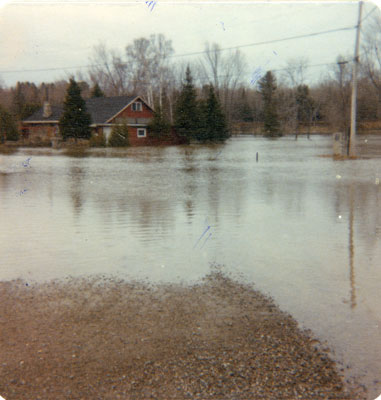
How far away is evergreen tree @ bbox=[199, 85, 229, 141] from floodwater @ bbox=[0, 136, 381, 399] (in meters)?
18.9

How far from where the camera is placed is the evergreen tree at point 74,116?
3488 centimetres

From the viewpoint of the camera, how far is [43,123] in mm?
39875

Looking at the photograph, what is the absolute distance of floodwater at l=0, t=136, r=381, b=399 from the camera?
4043 millimetres

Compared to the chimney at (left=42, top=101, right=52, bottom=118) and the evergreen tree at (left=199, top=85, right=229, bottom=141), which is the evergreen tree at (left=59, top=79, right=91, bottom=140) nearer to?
the chimney at (left=42, top=101, right=52, bottom=118)

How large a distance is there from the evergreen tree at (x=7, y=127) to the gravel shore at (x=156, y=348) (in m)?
26.8

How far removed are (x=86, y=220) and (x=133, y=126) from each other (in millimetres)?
33410

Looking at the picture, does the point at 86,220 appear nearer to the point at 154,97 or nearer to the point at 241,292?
the point at 241,292

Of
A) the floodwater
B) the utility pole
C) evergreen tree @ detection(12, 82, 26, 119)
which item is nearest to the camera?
the floodwater

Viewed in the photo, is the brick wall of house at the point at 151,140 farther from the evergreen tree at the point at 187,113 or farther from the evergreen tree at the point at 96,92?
the evergreen tree at the point at 96,92

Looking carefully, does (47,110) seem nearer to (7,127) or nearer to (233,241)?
(7,127)

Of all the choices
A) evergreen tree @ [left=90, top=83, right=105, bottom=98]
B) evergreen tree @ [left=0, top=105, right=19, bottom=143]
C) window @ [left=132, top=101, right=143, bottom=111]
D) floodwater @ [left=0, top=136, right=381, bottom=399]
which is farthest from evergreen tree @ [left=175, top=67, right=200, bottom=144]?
floodwater @ [left=0, top=136, right=381, bottom=399]

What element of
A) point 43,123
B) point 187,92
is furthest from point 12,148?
point 187,92

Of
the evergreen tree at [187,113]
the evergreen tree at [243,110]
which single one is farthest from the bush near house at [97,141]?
the evergreen tree at [243,110]

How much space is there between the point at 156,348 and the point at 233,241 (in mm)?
3491
